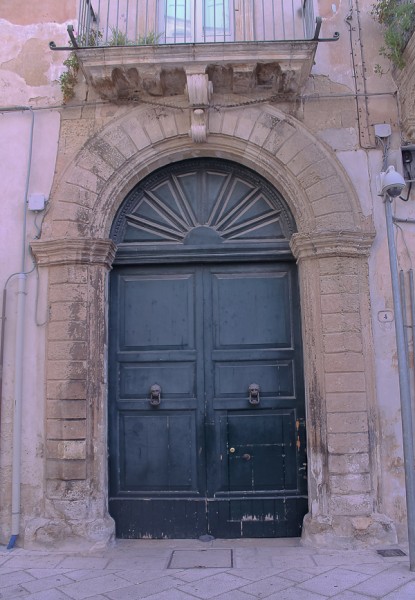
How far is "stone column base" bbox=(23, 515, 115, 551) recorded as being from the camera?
4.87 m

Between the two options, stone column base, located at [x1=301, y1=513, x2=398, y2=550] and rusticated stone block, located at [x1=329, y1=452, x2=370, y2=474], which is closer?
stone column base, located at [x1=301, y1=513, x2=398, y2=550]

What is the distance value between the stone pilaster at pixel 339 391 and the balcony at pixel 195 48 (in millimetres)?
1681

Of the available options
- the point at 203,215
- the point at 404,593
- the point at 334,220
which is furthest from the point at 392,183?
the point at 404,593

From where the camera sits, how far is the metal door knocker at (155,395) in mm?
5367

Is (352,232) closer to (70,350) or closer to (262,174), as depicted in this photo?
(262,174)

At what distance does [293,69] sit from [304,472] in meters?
3.94

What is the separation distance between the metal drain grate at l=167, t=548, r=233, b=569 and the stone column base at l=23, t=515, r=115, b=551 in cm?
71

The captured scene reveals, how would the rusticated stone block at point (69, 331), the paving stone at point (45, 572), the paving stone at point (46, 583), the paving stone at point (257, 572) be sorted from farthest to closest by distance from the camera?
the rusticated stone block at point (69, 331) → the paving stone at point (45, 572) → the paving stone at point (257, 572) → the paving stone at point (46, 583)

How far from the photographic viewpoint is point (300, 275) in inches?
212

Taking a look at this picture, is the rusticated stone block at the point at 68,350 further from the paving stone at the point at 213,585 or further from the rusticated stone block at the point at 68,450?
the paving stone at the point at 213,585

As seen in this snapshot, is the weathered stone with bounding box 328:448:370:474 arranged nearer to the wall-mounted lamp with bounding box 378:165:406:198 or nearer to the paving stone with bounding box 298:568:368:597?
the paving stone with bounding box 298:568:368:597

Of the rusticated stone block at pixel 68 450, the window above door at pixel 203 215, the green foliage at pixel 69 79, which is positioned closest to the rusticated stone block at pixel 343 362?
the window above door at pixel 203 215

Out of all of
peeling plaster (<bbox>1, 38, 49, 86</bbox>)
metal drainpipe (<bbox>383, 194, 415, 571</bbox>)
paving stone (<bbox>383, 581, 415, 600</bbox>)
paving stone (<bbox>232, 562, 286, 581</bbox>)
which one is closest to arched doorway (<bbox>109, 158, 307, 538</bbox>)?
paving stone (<bbox>232, 562, 286, 581</bbox>)

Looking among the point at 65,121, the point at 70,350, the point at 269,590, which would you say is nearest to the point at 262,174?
the point at 65,121
